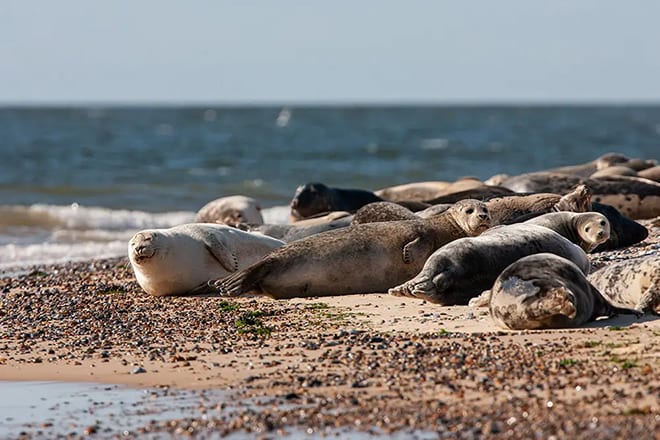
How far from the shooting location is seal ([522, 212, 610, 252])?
9086mm

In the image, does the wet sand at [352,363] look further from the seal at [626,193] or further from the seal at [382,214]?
the seal at [626,193]

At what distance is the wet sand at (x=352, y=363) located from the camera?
16.3 feet

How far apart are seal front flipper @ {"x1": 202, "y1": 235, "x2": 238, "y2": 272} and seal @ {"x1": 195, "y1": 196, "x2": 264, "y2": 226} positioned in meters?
3.72

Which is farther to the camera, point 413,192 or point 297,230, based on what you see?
point 413,192

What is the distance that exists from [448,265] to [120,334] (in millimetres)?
2121

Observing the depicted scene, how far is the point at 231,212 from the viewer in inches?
535

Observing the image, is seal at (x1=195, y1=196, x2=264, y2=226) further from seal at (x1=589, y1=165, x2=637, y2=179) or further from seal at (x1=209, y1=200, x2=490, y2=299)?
seal at (x1=209, y1=200, x2=490, y2=299)

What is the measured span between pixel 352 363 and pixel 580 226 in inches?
143

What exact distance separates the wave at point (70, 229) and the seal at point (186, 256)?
304cm

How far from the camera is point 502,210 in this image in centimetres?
1083

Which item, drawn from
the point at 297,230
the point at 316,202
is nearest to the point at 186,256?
the point at 297,230

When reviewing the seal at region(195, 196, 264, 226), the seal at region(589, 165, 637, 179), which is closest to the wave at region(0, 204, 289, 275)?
the seal at region(195, 196, 264, 226)

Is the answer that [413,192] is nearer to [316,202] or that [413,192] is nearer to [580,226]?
[316,202]

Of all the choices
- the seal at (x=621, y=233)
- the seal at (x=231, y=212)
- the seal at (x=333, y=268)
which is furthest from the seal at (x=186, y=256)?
the seal at (x=231, y=212)
